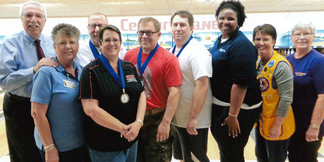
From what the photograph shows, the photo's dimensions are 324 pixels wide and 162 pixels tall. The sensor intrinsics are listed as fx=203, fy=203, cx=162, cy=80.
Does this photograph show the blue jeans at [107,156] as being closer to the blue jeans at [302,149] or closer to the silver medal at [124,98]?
the silver medal at [124,98]

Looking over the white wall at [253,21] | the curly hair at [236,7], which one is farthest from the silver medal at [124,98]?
the white wall at [253,21]

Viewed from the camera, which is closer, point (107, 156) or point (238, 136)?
point (107, 156)

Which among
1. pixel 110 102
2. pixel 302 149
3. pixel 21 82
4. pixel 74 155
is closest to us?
pixel 110 102

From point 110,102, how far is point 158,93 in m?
0.42

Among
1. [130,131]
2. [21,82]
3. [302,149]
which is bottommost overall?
[302,149]

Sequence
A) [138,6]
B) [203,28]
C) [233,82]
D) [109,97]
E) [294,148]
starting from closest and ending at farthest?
[109,97]
[233,82]
[294,148]
[138,6]
[203,28]

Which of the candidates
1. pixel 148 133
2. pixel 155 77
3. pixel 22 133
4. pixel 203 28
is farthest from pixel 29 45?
pixel 203 28

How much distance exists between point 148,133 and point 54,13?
7261 millimetres

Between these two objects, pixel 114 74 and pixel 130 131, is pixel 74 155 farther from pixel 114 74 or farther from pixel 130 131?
pixel 114 74

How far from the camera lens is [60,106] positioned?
1195mm

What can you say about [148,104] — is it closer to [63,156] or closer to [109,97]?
[109,97]

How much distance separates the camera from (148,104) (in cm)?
147

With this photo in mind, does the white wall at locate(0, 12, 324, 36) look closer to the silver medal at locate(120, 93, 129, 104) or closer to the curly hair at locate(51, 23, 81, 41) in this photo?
the curly hair at locate(51, 23, 81, 41)

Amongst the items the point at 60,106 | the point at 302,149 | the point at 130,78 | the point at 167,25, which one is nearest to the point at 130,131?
the point at 130,78
